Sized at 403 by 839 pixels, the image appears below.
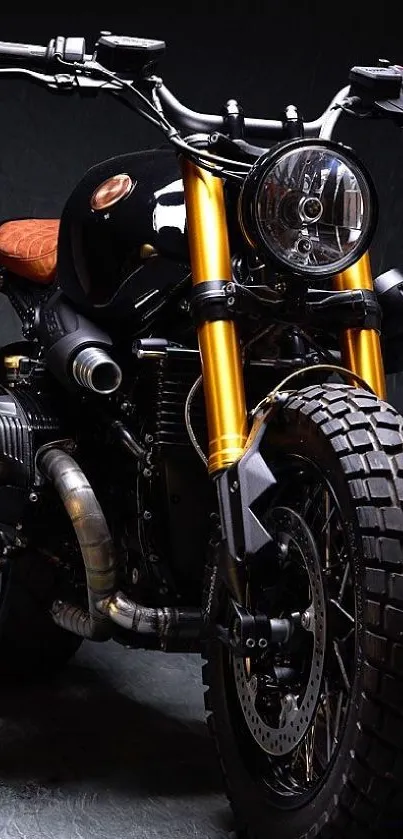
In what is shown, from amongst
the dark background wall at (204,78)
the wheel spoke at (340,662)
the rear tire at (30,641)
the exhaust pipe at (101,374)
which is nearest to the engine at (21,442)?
the exhaust pipe at (101,374)

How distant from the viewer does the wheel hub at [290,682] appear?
120 cm

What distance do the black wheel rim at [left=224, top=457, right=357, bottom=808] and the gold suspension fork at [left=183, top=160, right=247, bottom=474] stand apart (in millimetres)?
78

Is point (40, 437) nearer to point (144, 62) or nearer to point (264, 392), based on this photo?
point (264, 392)

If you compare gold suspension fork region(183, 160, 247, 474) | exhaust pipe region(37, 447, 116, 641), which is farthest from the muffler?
gold suspension fork region(183, 160, 247, 474)

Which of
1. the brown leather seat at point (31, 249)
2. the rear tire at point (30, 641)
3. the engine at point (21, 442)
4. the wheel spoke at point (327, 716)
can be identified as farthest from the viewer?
the rear tire at point (30, 641)

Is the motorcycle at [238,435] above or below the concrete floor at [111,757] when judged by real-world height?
above

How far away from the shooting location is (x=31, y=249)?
6.42ft

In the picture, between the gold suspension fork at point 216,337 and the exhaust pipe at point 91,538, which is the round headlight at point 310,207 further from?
the exhaust pipe at point 91,538

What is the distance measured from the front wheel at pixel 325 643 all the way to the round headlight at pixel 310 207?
165 mm

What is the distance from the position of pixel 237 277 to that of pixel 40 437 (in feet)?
1.51

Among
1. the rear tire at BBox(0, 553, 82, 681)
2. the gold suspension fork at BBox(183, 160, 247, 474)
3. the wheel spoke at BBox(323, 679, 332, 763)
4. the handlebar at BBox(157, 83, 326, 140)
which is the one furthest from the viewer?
the rear tire at BBox(0, 553, 82, 681)

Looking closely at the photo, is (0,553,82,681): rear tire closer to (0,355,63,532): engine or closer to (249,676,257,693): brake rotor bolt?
(0,355,63,532): engine

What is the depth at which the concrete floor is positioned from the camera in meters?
1.49

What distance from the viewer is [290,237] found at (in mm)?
1295
